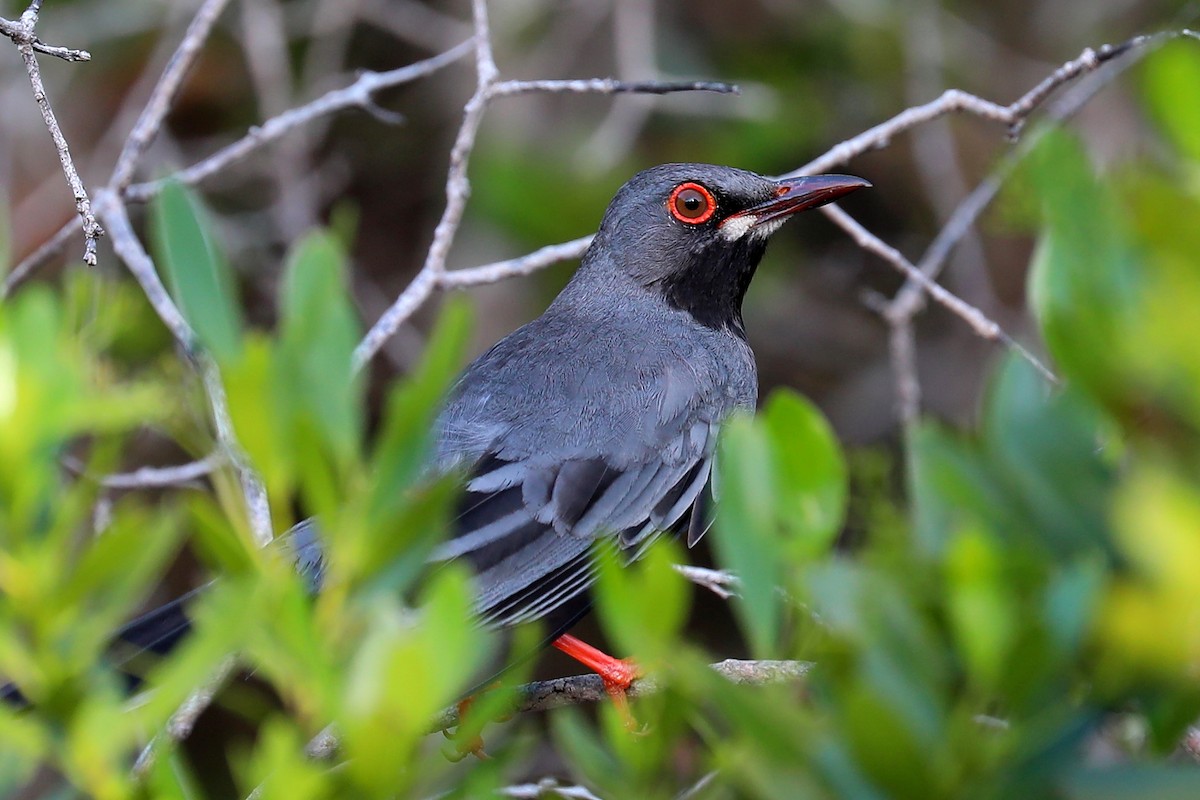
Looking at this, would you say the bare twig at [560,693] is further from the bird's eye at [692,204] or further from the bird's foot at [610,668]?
the bird's eye at [692,204]

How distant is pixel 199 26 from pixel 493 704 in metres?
3.16

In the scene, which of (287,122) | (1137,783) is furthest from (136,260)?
(1137,783)

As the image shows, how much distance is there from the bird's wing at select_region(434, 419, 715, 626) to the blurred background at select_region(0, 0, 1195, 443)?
2.26 m

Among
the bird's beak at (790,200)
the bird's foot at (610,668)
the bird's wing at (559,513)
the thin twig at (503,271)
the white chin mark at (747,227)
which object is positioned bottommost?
the bird's foot at (610,668)

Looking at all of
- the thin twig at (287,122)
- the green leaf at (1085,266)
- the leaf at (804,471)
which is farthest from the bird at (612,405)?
the green leaf at (1085,266)

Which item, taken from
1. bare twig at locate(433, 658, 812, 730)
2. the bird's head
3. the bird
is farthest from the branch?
the bird's head

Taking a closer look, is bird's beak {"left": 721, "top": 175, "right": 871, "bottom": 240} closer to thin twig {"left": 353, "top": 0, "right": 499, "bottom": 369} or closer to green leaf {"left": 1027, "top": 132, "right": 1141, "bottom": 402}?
thin twig {"left": 353, "top": 0, "right": 499, "bottom": 369}

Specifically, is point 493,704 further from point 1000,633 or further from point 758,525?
point 1000,633

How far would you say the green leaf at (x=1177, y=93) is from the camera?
1.33m

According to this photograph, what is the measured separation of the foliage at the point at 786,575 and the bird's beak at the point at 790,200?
2.74 m

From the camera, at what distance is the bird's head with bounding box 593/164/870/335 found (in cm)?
480

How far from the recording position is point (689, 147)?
6.71m

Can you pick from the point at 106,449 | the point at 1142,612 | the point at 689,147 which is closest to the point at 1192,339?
the point at 1142,612

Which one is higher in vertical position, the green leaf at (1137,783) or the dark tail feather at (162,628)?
the green leaf at (1137,783)
